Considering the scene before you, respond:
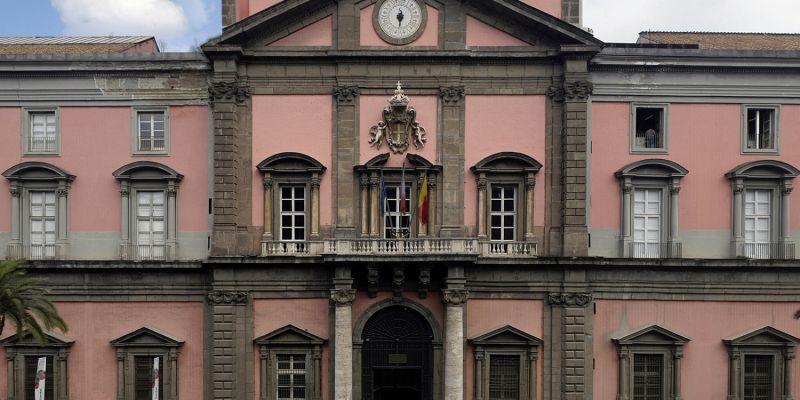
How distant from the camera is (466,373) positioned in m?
25.5

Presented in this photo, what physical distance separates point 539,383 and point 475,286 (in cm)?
398

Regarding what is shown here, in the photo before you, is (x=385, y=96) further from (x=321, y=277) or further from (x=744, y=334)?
(x=744, y=334)

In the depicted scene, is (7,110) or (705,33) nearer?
(7,110)

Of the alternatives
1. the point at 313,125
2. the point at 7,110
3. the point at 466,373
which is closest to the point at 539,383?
the point at 466,373

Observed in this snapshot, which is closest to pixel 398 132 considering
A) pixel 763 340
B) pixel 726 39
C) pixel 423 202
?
pixel 423 202

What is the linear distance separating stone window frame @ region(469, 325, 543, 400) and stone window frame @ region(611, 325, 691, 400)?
290 centimetres

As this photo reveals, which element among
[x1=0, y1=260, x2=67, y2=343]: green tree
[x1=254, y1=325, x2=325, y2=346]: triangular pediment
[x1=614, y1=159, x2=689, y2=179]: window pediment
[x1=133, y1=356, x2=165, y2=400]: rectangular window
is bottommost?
[x1=133, y1=356, x2=165, y2=400]: rectangular window

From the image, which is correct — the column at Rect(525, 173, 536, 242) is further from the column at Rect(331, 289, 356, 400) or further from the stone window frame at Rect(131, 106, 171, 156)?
the stone window frame at Rect(131, 106, 171, 156)

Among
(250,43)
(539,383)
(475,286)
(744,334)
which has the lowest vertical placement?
(539,383)

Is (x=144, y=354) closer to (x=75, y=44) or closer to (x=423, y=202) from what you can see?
(x=423, y=202)

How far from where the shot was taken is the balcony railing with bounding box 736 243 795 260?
85.0ft

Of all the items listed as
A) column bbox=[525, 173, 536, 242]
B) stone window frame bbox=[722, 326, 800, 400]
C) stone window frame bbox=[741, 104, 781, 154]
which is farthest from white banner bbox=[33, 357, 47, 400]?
stone window frame bbox=[741, 104, 781, 154]

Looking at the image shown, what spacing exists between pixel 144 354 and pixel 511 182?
14002 mm

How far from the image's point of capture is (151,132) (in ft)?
87.2
